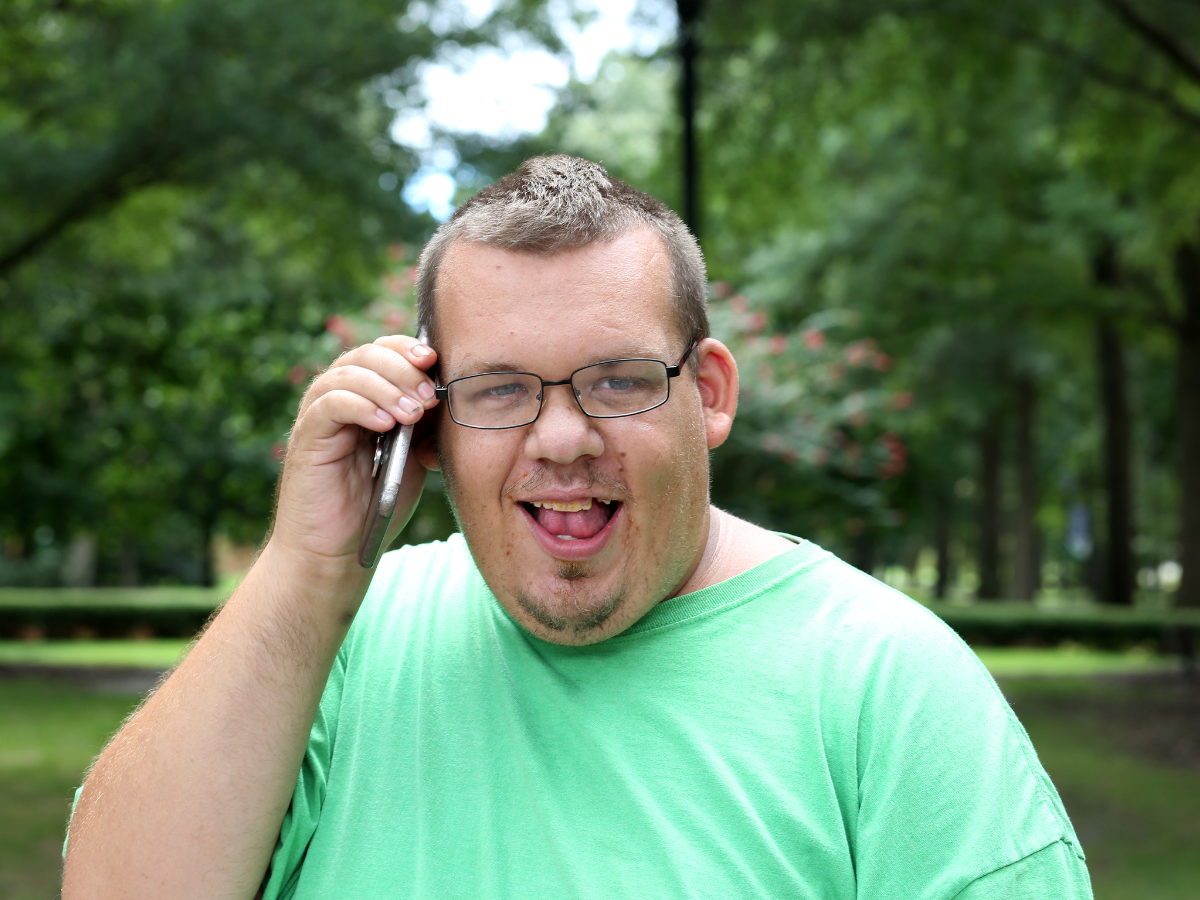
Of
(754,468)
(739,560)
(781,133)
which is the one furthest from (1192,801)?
(739,560)

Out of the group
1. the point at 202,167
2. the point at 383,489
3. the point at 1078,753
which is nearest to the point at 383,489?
the point at 383,489

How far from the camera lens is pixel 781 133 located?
36.2 ft

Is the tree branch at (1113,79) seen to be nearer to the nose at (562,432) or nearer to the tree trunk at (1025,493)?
the nose at (562,432)

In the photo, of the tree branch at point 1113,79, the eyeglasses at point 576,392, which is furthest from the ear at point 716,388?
the tree branch at point 1113,79

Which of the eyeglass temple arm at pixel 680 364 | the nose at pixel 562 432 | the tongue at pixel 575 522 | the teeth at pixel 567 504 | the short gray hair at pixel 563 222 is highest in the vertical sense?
the short gray hair at pixel 563 222

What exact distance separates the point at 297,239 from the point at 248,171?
1.17 meters

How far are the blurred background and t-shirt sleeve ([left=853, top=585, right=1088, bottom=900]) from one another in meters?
5.08

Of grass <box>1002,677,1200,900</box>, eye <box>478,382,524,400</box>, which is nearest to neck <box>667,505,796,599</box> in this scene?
eye <box>478,382,524,400</box>

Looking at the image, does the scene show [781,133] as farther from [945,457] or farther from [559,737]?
[945,457]

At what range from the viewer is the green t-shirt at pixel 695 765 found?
54.6 inches

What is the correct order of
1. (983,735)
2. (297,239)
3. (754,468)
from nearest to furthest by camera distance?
(983,735), (754,468), (297,239)

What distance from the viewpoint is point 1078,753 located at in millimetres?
10414

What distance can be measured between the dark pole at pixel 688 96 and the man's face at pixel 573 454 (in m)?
4.49

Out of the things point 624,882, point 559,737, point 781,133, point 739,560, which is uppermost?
point 781,133
